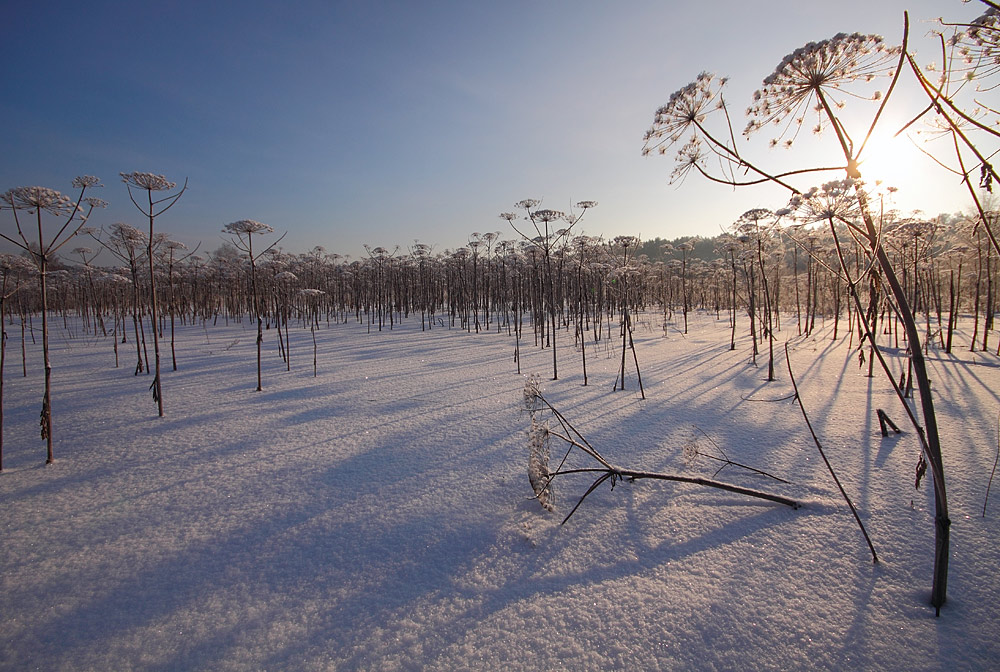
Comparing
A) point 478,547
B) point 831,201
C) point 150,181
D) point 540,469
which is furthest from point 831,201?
point 150,181

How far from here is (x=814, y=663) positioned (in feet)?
6.54

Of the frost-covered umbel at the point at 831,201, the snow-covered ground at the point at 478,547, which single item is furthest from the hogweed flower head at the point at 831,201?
the snow-covered ground at the point at 478,547

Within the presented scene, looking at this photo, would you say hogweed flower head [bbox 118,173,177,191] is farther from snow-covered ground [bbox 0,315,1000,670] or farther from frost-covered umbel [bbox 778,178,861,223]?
frost-covered umbel [bbox 778,178,861,223]

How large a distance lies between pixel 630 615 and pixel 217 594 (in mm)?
2741

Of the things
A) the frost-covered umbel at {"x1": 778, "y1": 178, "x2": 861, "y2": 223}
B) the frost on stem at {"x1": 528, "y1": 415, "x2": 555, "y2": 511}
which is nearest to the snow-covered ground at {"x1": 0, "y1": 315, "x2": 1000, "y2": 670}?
the frost on stem at {"x1": 528, "y1": 415, "x2": 555, "y2": 511}

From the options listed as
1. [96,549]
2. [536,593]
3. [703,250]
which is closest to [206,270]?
[96,549]

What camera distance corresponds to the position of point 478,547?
10.0 feet

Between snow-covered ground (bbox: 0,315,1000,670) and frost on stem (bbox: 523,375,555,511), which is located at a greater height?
frost on stem (bbox: 523,375,555,511)

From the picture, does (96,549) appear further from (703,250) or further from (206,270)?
(703,250)

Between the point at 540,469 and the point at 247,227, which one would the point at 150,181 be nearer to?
the point at 247,227

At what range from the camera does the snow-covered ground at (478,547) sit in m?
2.19

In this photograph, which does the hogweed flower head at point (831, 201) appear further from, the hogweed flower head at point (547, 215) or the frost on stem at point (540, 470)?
the hogweed flower head at point (547, 215)

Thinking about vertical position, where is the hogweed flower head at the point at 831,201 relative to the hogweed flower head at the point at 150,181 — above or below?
below

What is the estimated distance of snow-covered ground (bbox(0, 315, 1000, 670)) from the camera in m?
2.19
